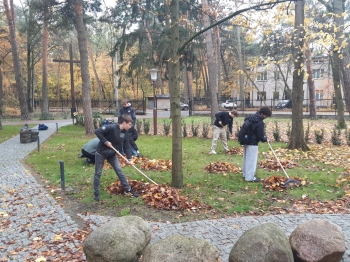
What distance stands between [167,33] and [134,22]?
2.34 metres

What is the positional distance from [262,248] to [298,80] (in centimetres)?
821

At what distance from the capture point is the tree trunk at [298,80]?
411 inches

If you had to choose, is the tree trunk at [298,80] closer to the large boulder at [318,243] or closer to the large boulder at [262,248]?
the large boulder at [318,243]

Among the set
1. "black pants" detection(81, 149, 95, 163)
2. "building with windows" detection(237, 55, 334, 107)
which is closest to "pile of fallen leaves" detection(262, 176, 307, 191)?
"black pants" detection(81, 149, 95, 163)

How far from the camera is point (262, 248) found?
3.51m

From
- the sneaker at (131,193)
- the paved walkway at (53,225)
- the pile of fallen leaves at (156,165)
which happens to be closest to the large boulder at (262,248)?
the paved walkway at (53,225)

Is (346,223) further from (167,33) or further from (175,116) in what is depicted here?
(167,33)

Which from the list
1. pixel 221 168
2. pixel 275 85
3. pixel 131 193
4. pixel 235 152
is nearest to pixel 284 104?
pixel 275 85

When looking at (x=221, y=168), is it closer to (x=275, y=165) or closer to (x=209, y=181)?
(x=209, y=181)

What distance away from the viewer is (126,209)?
564cm

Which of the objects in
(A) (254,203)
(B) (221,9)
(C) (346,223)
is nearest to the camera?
(C) (346,223)

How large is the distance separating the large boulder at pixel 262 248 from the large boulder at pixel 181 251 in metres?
0.28

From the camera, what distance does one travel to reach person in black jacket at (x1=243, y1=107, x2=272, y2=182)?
23.9 ft

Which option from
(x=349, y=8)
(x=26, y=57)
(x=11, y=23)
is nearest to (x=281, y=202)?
(x=11, y=23)
